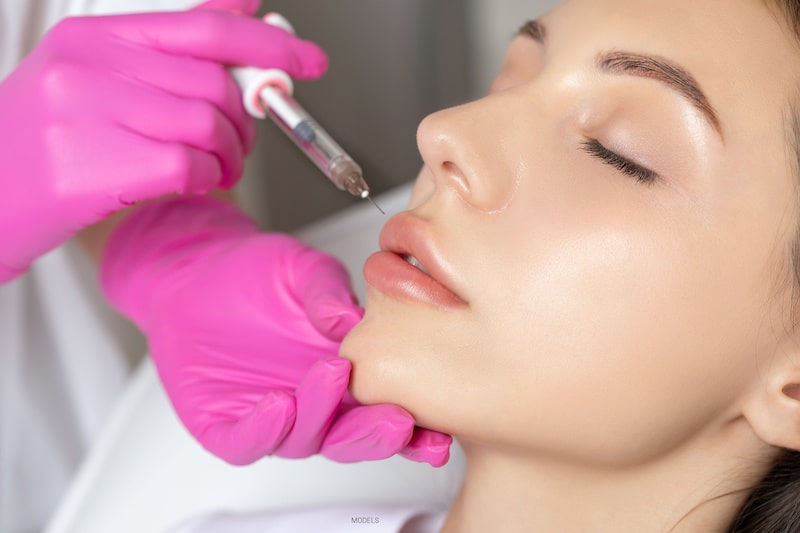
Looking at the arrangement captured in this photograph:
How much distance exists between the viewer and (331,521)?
1143 mm

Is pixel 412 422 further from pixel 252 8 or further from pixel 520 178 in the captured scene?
pixel 252 8

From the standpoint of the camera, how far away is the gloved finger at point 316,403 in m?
0.85

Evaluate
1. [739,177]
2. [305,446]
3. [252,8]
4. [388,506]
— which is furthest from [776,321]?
[252,8]

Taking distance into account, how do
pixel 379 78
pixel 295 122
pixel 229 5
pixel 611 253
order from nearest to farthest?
1. pixel 611 253
2. pixel 295 122
3. pixel 229 5
4. pixel 379 78

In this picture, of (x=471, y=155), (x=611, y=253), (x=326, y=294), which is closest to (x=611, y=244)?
(x=611, y=253)

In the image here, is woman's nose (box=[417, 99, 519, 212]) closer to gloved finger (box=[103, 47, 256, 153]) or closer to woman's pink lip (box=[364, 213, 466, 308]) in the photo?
woman's pink lip (box=[364, 213, 466, 308])

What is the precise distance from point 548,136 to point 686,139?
4.9 inches

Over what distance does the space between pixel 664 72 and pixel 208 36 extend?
533mm

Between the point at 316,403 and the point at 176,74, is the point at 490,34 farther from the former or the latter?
the point at 316,403

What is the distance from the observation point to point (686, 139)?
0.77 m

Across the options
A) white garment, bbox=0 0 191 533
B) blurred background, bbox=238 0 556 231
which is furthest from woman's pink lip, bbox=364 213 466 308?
blurred background, bbox=238 0 556 231

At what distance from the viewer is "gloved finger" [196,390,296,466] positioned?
892mm

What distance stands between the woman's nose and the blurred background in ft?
3.00

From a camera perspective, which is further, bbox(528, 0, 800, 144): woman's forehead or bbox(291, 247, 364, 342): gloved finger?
bbox(291, 247, 364, 342): gloved finger
